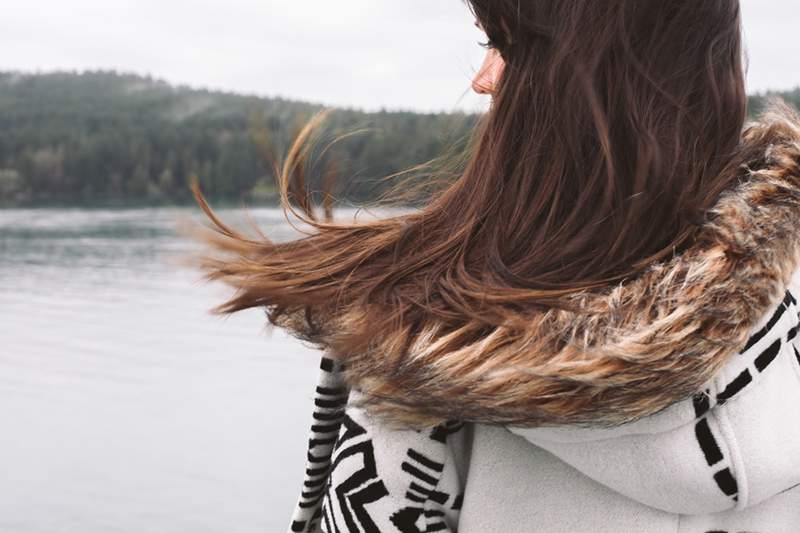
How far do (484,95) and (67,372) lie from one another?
10506 millimetres

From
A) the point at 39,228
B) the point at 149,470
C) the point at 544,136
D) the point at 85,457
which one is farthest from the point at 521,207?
the point at 39,228

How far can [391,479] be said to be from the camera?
0.81 metres

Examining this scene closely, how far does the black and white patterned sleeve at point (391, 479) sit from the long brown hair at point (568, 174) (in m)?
0.10

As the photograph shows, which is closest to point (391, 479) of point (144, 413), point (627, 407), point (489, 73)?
point (627, 407)

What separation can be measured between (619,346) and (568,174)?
19cm

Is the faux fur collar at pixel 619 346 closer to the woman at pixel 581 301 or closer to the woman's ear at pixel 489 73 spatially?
the woman at pixel 581 301

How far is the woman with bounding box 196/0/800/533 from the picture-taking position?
2.28ft

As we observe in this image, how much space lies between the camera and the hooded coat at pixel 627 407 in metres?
0.68

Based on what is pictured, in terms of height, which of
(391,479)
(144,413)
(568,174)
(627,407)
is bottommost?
(144,413)

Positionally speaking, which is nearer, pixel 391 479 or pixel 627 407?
pixel 627 407

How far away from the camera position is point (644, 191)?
0.77 metres

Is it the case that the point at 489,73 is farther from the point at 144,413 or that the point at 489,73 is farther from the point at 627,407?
the point at 144,413

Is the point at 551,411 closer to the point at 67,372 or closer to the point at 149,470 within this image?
the point at 149,470

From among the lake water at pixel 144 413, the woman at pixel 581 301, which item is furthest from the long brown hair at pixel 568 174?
the lake water at pixel 144 413
